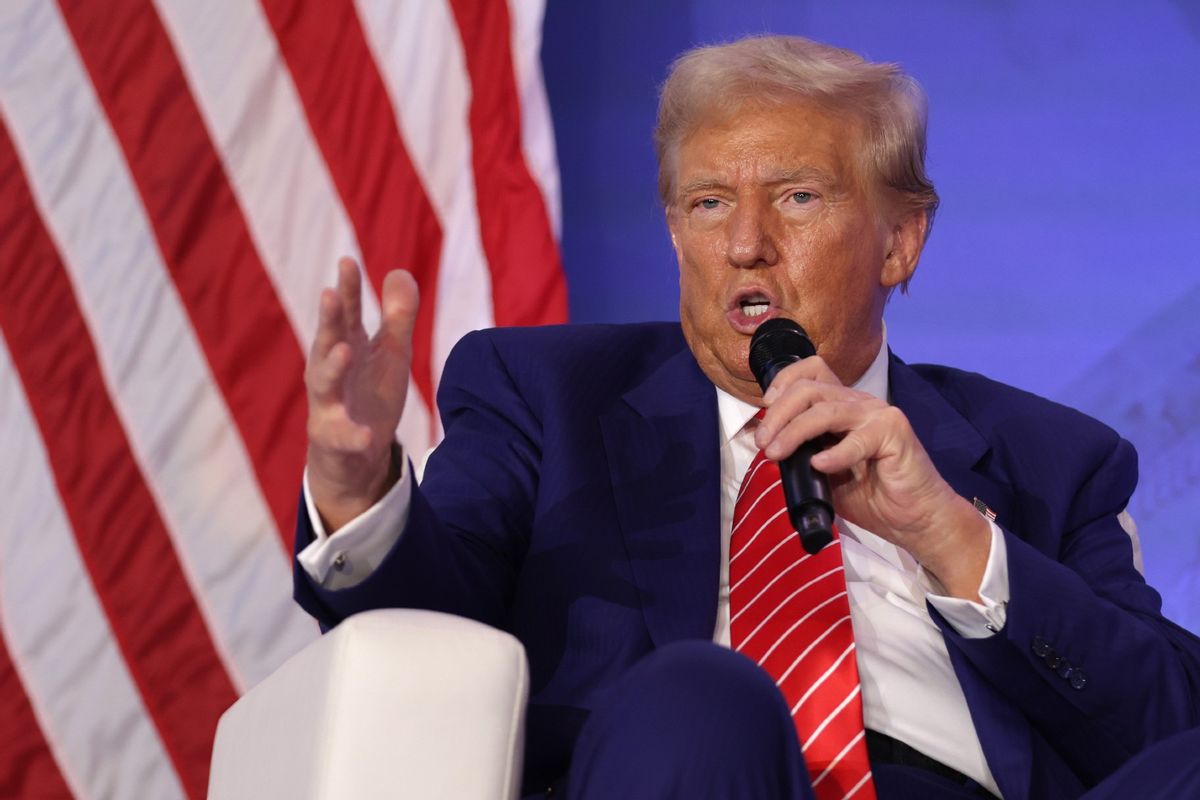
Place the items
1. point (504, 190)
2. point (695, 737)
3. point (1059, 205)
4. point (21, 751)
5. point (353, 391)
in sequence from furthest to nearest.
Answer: point (1059, 205) < point (504, 190) < point (21, 751) < point (353, 391) < point (695, 737)

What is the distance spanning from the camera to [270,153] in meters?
1.93

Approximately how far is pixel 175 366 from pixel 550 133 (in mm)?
607

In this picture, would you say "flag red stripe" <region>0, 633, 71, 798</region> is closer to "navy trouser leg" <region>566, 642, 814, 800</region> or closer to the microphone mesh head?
the microphone mesh head

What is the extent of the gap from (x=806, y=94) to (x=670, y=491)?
432 mm

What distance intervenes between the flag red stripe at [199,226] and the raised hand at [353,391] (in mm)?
942

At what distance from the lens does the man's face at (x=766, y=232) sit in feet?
4.47

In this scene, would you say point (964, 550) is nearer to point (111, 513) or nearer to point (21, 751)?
point (111, 513)

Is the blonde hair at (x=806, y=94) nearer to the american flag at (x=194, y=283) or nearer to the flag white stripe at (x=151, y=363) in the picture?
the american flag at (x=194, y=283)

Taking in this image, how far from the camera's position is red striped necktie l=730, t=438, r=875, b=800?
41.9 inches

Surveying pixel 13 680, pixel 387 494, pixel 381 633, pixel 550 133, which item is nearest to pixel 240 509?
pixel 13 680

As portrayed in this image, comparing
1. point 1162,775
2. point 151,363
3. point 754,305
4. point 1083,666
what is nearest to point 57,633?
point 151,363

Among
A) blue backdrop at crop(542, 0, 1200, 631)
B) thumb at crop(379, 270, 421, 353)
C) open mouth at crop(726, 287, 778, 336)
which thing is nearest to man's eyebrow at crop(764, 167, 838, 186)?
open mouth at crop(726, 287, 778, 336)

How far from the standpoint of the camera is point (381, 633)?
2.76 ft

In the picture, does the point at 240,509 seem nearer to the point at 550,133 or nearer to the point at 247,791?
the point at 550,133
